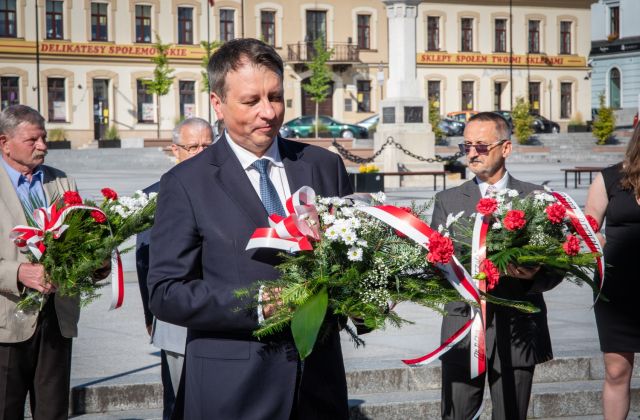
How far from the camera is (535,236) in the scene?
427 cm

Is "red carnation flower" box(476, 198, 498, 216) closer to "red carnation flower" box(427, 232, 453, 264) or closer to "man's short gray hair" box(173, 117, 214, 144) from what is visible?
"red carnation flower" box(427, 232, 453, 264)

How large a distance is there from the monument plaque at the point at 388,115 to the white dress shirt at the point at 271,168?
25014 mm

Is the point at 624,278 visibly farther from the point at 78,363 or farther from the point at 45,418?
the point at 78,363

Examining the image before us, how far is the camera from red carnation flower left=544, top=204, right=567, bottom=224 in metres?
4.29

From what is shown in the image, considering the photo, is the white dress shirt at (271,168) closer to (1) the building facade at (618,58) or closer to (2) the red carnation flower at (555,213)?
(2) the red carnation flower at (555,213)

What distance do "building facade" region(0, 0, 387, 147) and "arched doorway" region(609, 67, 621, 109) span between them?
1476 cm

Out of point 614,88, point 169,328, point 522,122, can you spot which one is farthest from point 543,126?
point 169,328

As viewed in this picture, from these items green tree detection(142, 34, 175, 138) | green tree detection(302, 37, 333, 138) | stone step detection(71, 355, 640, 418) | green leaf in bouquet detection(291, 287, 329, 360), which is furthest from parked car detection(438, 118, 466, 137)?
green leaf in bouquet detection(291, 287, 329, 360)

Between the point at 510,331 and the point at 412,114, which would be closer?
the point at 510,331

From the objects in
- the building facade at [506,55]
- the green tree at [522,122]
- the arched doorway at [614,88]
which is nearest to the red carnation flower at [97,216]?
the green tree at [522,122]

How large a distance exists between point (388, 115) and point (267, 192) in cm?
2541

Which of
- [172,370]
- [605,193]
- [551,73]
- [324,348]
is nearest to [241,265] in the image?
[324,348]

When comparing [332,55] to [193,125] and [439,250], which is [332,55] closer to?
[193,125]

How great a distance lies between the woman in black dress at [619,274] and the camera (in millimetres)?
5406
